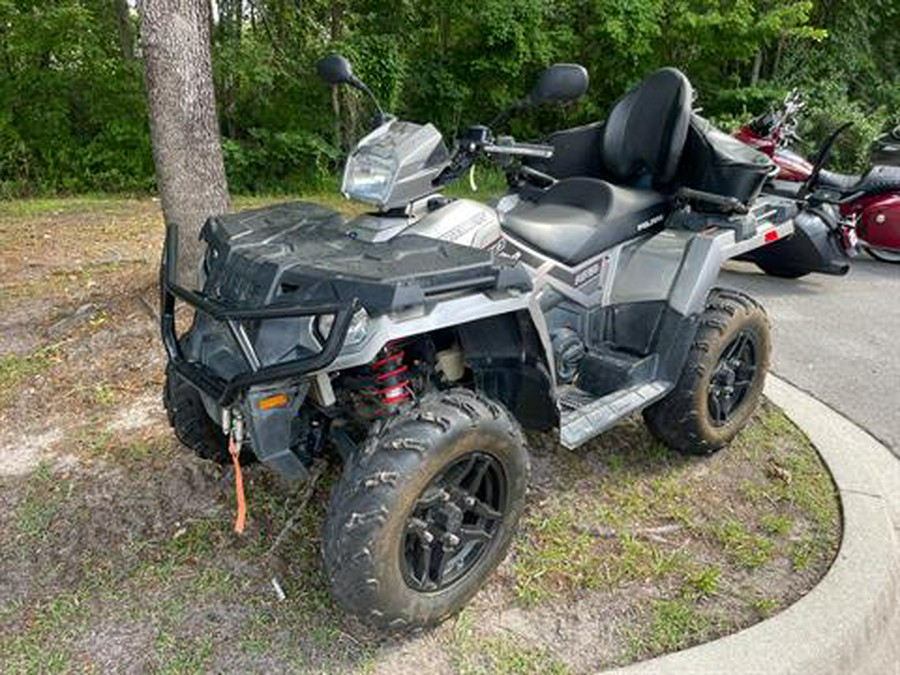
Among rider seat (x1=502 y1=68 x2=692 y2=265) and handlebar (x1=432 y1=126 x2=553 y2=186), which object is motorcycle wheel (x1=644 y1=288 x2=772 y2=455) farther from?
handlebar (x1=432 y1=126 x2=553 y2=186)

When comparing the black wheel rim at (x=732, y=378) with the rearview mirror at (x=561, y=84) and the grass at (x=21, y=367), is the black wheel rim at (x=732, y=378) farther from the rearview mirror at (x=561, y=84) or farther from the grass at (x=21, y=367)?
the grass at (x=21, y=367)

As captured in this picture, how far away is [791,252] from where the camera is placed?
5953mm

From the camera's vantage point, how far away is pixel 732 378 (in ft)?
10.7

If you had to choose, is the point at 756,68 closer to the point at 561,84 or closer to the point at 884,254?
the point at 884,254

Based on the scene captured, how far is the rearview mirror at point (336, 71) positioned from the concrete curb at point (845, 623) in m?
2.19

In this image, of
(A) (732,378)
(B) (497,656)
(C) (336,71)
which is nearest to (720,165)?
(A) (732,378)

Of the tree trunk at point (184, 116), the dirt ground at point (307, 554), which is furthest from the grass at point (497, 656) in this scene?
the tree trunk at point (184, 116)

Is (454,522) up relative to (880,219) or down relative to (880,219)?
up

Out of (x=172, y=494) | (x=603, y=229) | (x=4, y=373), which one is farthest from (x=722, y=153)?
(x=4, y=373)

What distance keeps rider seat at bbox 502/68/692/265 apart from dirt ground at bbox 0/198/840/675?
96cm

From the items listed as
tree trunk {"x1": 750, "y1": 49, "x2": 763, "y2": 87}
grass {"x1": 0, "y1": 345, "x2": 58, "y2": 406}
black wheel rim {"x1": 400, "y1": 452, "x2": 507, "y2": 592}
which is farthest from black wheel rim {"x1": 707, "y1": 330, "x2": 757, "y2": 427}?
tree trunk {"x1": 750, "y1": 49, "x2": 763, "y2": 87}

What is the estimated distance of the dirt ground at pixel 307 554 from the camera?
2.18m

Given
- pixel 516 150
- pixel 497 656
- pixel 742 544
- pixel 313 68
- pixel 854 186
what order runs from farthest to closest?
1. pixel 313 68
2. pixel 854 186
3. pixel 742 544
4. pixel 516 150
5. pixel 497 656

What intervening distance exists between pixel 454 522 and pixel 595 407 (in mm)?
849
